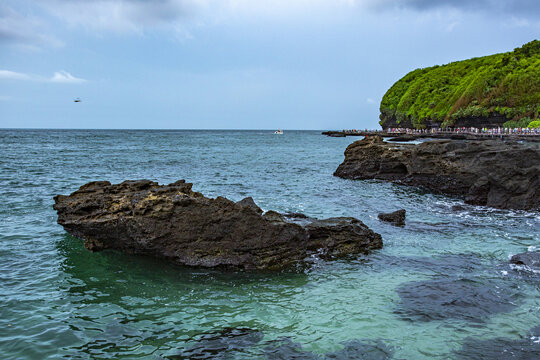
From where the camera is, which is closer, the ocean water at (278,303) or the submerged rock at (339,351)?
the submerged rock at (339,351)

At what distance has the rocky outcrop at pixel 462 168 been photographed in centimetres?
1980

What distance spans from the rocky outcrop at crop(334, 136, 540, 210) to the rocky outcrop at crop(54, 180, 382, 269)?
13.3 meters

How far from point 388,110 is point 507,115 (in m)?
72.6

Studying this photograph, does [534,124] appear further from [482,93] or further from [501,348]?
[501,348]

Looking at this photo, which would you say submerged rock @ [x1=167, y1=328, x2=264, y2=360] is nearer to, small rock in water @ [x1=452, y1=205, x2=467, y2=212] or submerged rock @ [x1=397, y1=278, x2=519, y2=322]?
submerged rock @ [x1=397, y1=278, x2=519, y2=322]

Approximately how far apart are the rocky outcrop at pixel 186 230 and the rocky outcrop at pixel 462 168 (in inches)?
524

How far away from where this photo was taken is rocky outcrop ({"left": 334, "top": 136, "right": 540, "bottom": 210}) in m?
19.8

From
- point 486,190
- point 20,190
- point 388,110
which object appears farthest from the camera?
point 388,110

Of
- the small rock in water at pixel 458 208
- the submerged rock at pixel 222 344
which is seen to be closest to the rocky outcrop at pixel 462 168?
the small rock in water at pixel 458 208

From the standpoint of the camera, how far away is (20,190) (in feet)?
73.8

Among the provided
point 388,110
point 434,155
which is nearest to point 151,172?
point 434,155

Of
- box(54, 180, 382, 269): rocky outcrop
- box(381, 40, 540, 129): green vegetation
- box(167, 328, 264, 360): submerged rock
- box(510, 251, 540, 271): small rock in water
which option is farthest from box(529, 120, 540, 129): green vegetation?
box(167, 328, 264, 360): submerged rock

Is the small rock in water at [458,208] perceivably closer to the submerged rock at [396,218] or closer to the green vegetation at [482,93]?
the submerged rock at [396,218]

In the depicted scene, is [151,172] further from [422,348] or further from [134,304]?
[422,348]
